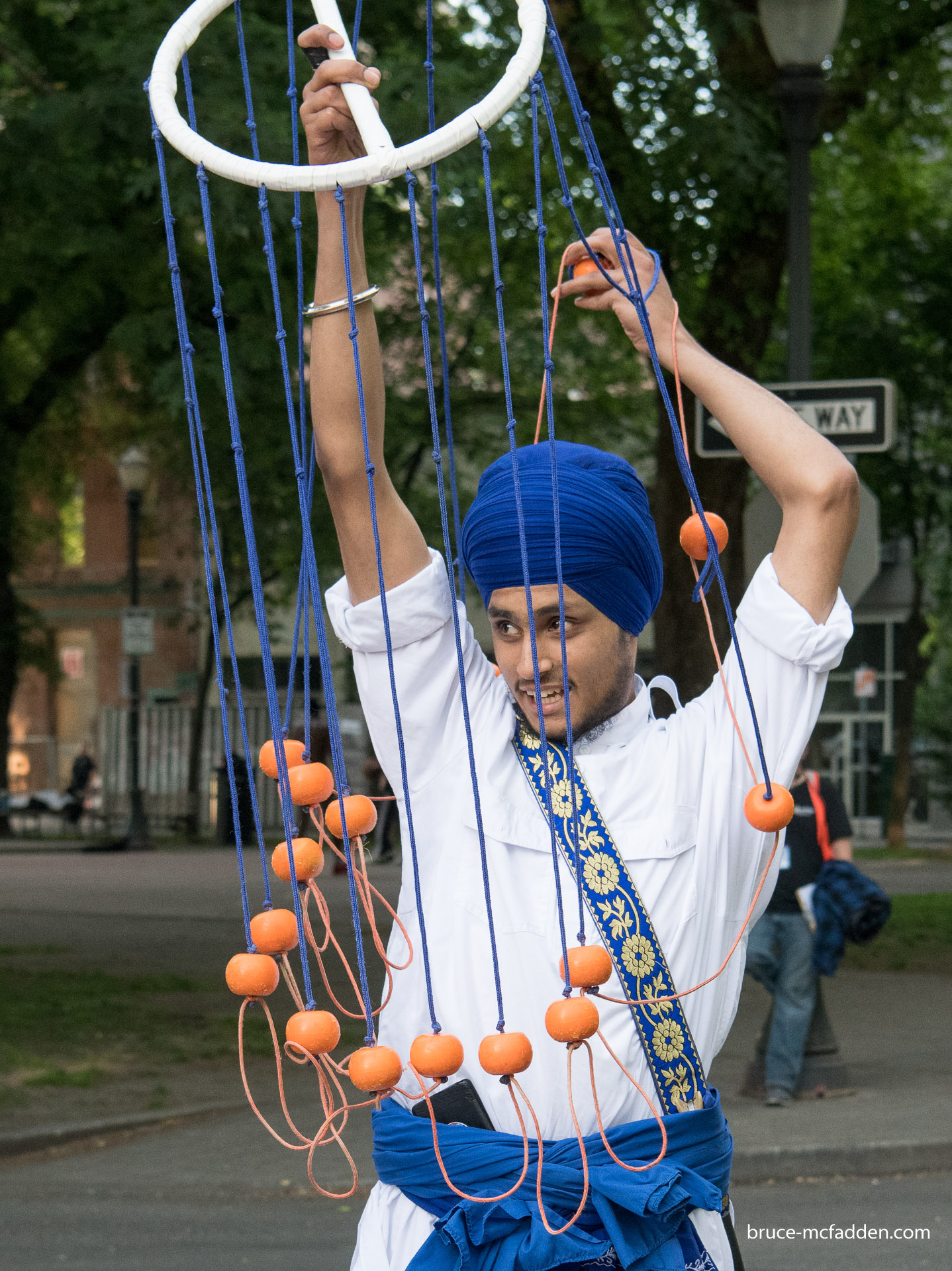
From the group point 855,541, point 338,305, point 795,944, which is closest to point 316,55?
point 338,305

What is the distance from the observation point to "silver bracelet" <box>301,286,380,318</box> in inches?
78.5

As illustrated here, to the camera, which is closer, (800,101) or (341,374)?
(341,374)

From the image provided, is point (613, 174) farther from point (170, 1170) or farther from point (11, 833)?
point (11, 833)

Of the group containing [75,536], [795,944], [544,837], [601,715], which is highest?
[75,536]

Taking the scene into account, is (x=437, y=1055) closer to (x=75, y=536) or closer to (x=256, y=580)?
(x=256, y=580)

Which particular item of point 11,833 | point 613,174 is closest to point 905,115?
point 613,174

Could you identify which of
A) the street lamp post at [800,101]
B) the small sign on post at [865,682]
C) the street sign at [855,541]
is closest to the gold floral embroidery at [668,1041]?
the street sign at [855,541]

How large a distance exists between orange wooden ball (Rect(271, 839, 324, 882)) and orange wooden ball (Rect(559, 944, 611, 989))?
37cm

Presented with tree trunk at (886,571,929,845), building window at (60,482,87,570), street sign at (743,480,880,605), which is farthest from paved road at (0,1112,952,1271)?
building window at (60,482,87,570)

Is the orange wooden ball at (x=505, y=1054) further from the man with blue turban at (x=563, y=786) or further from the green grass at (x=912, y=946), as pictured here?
the green grass at (x=912, y=946)

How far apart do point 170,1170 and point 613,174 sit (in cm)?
685

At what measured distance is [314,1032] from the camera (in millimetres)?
1801

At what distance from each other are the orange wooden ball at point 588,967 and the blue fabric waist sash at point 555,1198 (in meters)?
0.24

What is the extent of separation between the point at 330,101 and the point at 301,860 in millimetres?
875
